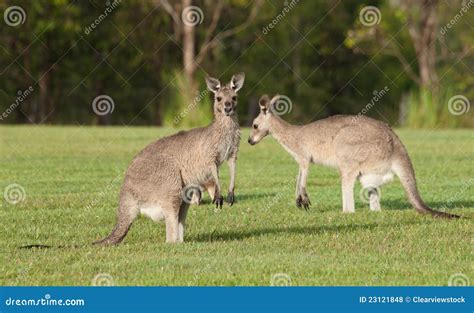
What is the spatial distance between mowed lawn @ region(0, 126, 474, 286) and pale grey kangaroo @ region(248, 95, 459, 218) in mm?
309

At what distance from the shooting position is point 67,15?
42344mm

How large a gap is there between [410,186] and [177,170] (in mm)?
3411

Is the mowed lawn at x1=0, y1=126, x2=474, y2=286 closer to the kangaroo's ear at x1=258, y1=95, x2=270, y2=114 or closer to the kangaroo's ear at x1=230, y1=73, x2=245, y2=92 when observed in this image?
the kangaroo's ear at x1=258, y1=95, x2=270, y2=114

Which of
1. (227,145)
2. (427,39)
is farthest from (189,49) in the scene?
(227,145)

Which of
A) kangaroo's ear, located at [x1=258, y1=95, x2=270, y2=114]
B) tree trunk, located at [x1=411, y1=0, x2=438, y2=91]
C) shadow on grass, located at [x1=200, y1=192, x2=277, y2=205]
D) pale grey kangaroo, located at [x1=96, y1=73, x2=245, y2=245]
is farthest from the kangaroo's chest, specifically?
tree trunk, located at [x1=411, y1=0, x2=438, y2=91]

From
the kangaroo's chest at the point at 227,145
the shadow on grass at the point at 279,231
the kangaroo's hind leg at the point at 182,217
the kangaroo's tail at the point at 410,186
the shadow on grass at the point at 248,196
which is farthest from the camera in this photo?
the shadow on grass at the point at 248,196

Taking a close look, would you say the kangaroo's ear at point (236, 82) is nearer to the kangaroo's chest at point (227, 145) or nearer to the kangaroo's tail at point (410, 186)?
the kangaroo's chest at point (227, 145)

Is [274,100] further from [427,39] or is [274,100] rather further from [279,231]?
[427,39]

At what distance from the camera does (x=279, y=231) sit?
11.4m

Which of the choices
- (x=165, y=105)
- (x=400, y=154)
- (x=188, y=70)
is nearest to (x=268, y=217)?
(x=400, y=154)

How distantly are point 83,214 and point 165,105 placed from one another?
71.4 feet

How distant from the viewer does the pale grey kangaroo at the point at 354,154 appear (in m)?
12.3

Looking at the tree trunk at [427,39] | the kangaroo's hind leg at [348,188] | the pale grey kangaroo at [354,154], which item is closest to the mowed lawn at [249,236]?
the kangaroo's hind leg at [348,188]
